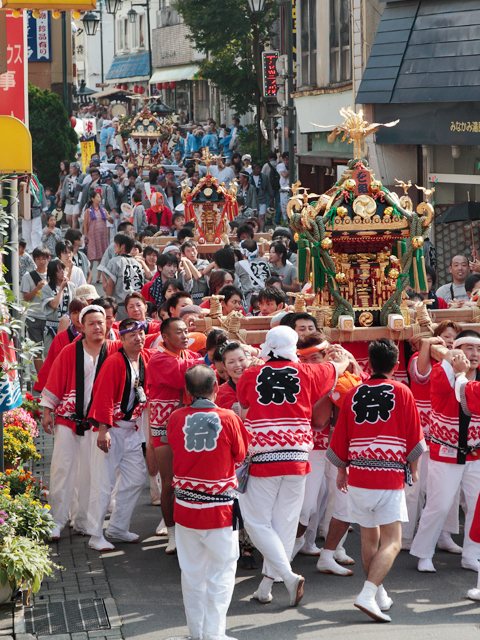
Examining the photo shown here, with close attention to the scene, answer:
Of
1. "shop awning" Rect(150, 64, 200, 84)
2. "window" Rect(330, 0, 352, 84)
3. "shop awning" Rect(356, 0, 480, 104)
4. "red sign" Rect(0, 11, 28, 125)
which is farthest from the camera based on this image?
"shop awning" Rect(150, 64, 200, 84)

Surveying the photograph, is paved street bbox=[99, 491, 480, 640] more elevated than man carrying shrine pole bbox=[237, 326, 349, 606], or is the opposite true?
man carrying shrine pole bbox=[237, 326, 349, 606]

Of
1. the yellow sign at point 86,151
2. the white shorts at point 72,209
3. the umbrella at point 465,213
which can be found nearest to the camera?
the umbrella at point 465,213

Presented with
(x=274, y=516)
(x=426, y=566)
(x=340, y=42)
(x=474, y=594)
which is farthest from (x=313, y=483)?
(x=340, y=42)

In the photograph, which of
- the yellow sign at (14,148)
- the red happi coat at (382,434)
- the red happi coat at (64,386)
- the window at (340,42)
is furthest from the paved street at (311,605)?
the window at (340,42)

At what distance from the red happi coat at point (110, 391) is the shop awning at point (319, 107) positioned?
1826cm

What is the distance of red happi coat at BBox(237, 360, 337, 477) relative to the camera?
8.78 m

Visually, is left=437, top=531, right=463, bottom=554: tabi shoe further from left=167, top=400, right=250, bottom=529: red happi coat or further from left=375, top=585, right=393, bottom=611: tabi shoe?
left=167, top=400, right=250, bottom=529: red happi coat

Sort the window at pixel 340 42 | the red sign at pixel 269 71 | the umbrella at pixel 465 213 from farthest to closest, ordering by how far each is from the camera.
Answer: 1. the red sign at pixel 269 71
2. the window at pixel 340 42
3. the umbrella at pixel 465 213

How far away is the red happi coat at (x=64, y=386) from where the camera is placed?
10.5m

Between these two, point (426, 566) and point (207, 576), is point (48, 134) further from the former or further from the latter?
point (207, 576)

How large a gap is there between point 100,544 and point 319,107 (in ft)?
70.8

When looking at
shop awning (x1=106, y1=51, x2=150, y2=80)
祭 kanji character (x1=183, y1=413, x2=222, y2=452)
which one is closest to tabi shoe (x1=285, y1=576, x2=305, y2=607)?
祭 kanji character (x1=183, y1=413, x2=222, y2=452)

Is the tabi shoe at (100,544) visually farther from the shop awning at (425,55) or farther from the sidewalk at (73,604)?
the shop awning at (425,55)

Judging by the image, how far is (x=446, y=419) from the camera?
31.0ft
